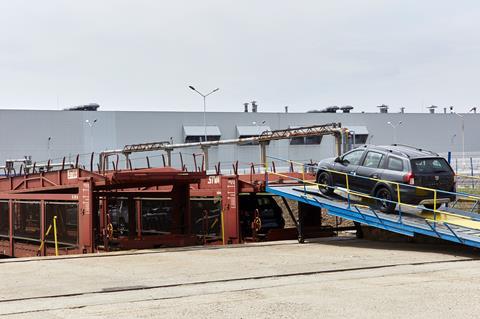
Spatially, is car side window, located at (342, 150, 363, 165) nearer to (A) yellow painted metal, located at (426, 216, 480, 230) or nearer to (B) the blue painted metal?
(B) the blue painted metal

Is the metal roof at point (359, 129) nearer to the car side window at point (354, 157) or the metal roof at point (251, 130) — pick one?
the metal roof at point (251, 130)

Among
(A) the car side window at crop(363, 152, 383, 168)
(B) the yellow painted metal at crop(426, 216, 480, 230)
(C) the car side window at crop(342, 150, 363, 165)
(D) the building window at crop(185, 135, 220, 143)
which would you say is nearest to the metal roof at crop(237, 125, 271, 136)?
(D) the building window at crop(185, 135, 220, 143)

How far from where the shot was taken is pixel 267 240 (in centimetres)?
1958

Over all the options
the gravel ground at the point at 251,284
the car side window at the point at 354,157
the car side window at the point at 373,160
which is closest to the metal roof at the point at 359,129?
the car side window at the point at 354,157

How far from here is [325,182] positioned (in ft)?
59.7

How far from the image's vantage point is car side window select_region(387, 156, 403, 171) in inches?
607

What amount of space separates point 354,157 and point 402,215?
7.14ft

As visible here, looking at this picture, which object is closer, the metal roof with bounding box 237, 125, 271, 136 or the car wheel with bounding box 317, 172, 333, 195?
the car wheel with bounding box 317, 172, 333, 195

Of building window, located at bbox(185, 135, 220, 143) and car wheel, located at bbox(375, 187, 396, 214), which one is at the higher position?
building window, located at bbox(185, 135, 220, 143)

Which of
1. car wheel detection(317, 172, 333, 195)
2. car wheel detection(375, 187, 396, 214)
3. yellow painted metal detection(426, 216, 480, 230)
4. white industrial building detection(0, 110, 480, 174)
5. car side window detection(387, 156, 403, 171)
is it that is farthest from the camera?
white industrial building detection(0, 110, 480, 174)

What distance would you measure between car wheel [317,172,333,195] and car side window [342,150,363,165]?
2.96 feet

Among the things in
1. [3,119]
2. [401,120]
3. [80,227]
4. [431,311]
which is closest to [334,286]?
[431,311]

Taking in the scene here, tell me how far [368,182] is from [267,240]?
470 centimetres

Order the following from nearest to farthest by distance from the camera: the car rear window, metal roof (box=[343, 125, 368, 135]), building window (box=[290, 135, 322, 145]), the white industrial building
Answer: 1. the car rear window
2. the white industrial building
3. building window (box=[290, 135, 322, 145])
4. metal roof (box=[343, 125, 368, 135])
